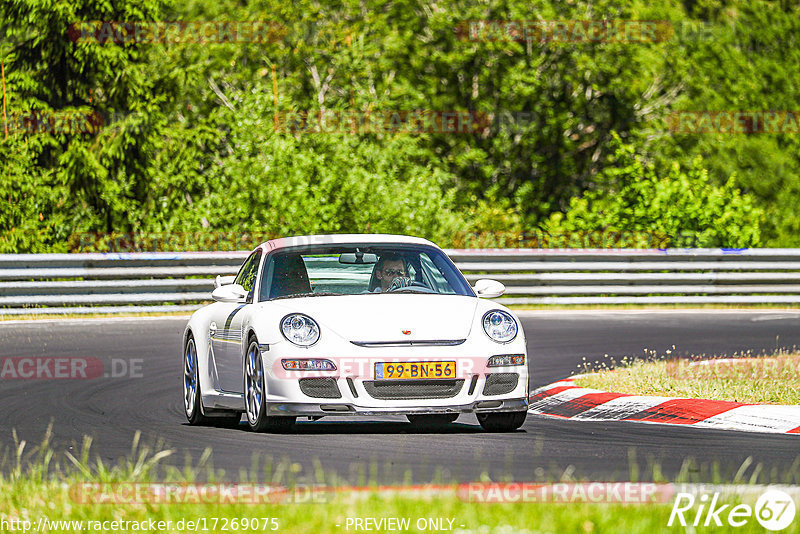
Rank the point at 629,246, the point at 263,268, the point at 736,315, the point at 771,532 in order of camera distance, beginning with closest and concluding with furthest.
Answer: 1. the point at 771,532
2. the point at 263,268
3. the point at 736,315
4. the point at 629,246

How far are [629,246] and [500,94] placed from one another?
13352 mm

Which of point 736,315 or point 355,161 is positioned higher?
point 355,161

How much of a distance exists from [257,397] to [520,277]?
13.7 metres

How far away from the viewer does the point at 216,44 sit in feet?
118

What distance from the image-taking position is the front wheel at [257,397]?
9.42 m

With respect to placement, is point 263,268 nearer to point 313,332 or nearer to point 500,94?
point 313,332

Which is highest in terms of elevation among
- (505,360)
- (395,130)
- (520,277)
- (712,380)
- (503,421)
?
(395,130)

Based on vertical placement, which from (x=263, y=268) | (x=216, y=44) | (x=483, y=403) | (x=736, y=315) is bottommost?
(x=736, y=315)

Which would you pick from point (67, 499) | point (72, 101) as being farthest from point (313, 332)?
point (72, 101)

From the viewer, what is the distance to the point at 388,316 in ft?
30.6

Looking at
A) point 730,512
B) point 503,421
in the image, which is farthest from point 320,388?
point 730,512

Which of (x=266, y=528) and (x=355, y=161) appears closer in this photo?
(x=266, y=528)

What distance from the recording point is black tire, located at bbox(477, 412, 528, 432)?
31.9 feet

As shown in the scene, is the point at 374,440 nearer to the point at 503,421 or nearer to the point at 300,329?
the point at 300,329
